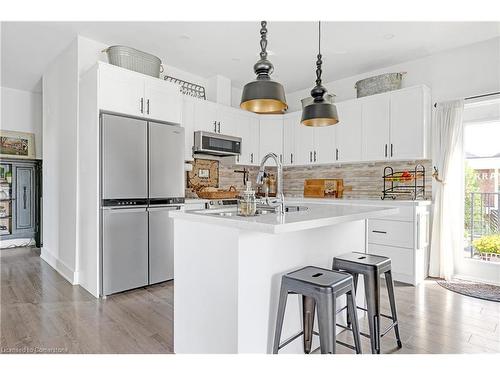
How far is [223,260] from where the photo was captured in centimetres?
171

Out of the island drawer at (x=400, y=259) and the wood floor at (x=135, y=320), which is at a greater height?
the island drawer at (x=400, y=259)

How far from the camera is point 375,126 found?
165 inches

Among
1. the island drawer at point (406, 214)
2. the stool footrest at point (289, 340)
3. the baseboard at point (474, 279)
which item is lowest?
the baseboard at point (474, 279)

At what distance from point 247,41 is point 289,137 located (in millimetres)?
1950

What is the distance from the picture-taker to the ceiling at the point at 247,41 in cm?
330

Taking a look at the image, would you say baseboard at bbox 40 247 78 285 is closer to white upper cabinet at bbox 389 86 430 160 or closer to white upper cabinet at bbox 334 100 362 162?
white upper cabinet at bbox 334 100 362 162

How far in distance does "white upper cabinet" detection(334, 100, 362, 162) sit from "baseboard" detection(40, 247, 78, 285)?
365 centimetres

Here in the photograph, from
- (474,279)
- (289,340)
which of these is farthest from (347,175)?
(289,340)

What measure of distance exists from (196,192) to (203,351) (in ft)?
9.49

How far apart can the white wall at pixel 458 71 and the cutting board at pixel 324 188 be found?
1.62 metres

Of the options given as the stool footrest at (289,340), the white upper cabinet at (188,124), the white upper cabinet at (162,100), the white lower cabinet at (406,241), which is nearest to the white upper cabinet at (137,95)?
the white upper cabinet at (162,100)

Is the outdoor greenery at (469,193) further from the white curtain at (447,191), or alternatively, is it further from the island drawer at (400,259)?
the island drawer at (400,259)
